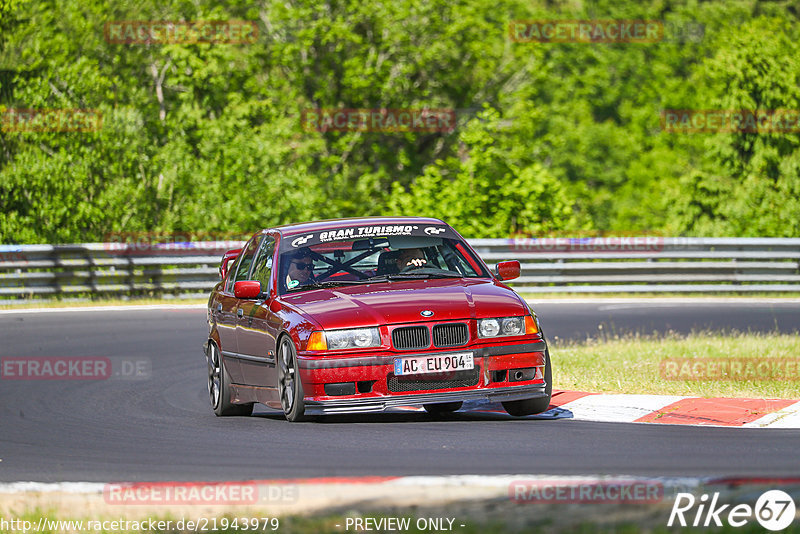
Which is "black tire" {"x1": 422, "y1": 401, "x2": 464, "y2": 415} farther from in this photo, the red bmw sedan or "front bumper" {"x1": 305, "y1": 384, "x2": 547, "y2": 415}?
"front bumper" {"x1": 305, "y1": 384, "x2": 547, "y2": 415}

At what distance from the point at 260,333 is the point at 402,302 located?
1.40 meters

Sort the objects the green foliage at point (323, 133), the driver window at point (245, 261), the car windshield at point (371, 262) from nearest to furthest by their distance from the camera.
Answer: the car windshield at point (371, 262)
the driver window at point (245, 261)
the green foliage at point (323, 133)

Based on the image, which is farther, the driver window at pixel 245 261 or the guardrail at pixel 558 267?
the guardrail at pixel 558 267

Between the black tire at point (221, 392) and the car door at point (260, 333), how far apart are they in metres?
0.45

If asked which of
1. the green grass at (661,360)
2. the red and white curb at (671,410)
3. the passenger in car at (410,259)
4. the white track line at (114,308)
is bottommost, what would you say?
the white track line at (114,308)

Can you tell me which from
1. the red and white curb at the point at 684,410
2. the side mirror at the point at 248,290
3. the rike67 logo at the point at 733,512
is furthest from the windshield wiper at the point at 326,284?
the rike67 logo at the point at 733,512

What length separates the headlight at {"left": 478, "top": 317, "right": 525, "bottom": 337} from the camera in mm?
8984

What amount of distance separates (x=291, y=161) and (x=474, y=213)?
12.0 metres

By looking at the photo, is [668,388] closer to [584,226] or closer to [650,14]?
[584,226]

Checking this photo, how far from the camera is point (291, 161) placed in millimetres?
40188

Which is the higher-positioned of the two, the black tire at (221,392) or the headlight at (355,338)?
the headlight at (355,338)

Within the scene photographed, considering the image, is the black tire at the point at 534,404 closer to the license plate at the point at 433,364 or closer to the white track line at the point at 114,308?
the license plate at the point at 433,364

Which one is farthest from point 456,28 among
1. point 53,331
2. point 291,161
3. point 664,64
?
point 664,64

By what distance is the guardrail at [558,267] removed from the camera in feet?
76.7
